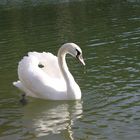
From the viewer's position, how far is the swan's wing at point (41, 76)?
1416 cm

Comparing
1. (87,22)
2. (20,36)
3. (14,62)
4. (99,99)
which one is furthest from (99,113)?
(87,22)

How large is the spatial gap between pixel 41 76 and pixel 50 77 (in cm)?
67

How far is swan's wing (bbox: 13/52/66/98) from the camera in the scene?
46.4 ft

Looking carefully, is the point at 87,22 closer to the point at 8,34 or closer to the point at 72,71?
the point at 8,34

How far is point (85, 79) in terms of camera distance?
51.7ft

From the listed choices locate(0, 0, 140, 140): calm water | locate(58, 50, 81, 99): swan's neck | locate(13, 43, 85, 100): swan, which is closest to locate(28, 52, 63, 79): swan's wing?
locate(13, 43, 85, 100): swan

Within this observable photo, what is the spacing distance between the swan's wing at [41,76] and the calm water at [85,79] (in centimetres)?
36

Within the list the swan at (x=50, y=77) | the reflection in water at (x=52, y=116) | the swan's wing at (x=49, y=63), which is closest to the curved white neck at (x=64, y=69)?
the swan at (x=50, y=77)

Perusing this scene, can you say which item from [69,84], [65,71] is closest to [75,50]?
[65,71]

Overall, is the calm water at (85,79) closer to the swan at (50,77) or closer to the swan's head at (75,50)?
the swan at (50,77)

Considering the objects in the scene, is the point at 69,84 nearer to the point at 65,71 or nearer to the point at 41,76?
Answer: the point at 65,71

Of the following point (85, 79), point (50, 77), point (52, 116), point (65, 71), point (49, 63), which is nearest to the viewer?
point (52, 116)

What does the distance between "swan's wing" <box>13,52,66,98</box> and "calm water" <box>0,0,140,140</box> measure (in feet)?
1.18

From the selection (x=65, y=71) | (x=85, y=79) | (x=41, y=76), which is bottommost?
(x=41, y=76)
